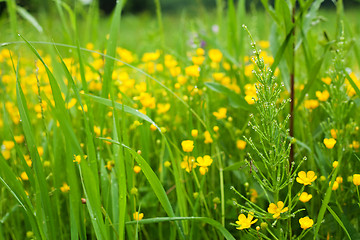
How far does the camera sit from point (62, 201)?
122 cm

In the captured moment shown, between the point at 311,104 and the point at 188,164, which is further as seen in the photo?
the point at 311,104

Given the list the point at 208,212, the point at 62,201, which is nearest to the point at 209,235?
the point at 208,212

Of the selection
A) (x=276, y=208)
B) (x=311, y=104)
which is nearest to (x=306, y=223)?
(x=276, y=208)

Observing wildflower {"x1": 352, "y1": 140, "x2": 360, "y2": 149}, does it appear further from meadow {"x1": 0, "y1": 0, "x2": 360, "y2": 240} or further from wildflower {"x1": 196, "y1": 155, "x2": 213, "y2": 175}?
wildflower {"x1": 196, "y1": 155, "x2": 213, "y2": 175}

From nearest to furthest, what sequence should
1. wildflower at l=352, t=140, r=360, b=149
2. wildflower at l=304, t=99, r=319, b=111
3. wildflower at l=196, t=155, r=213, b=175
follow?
wildflower at l=196, t=155, r=213, b=175
wildflower at l=352, t=140, r=360, b=149
wildflower at l=304, t=99, r=319, b=111

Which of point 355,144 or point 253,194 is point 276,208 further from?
point 355,144

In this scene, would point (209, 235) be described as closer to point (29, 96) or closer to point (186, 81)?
point (186, 81)

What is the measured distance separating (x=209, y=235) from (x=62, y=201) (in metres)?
0.47

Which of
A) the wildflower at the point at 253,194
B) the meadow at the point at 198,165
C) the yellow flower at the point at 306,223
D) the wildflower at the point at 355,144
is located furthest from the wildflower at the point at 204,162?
the wildflower at the point at 355,144

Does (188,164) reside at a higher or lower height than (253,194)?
higher

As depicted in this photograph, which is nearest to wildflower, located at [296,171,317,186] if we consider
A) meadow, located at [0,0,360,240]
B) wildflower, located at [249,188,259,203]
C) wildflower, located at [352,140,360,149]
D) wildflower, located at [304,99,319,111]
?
meadow, located at [0,0,360,240]

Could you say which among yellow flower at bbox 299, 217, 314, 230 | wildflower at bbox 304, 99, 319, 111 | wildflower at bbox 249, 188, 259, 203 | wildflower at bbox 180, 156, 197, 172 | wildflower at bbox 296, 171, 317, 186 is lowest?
wildflower at bbox 249, 188, 259, 203

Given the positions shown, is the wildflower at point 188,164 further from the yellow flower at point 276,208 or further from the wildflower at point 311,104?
the wildflower at point 311,104

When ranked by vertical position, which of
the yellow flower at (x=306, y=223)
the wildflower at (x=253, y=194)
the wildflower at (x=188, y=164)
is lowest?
the wildflower at (x=253, y=194)
